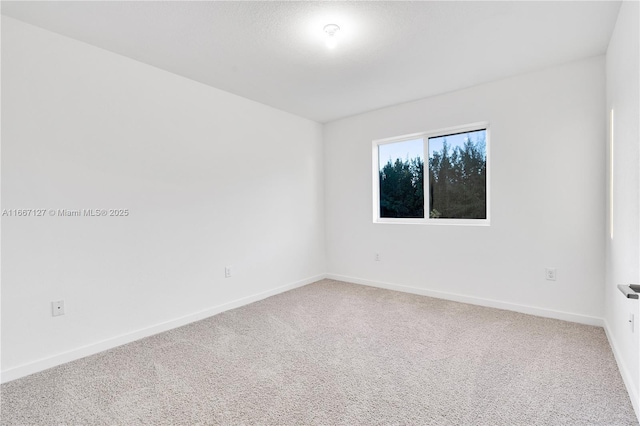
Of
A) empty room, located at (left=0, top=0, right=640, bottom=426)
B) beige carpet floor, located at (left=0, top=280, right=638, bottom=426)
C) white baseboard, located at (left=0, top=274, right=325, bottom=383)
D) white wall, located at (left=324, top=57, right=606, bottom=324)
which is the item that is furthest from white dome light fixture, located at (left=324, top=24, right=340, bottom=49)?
white baseboard, located at (left=0, top=274, right=325, bottom=383)

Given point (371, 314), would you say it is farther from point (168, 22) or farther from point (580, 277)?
point (168, 22)

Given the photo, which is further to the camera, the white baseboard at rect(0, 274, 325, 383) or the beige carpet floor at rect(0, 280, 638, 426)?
the white baseboard at rect(0, 274, 325, 383)

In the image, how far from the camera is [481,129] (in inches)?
135

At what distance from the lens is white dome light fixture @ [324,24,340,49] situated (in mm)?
2164

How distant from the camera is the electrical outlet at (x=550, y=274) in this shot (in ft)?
9.68

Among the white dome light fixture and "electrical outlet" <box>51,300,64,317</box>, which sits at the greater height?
the white dome light fixture

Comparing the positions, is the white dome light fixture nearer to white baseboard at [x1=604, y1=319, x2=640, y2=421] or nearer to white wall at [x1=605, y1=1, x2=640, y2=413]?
white wall at [x1=605, y1=1, x2=640, y2=413]

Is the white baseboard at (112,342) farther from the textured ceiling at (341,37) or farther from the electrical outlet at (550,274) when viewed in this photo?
the electrical outlet at (550,274)

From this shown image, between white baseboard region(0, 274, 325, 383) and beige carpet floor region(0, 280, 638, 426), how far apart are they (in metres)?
0.07

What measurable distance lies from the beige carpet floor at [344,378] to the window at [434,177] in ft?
4.16

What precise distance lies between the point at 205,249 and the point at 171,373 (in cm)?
133

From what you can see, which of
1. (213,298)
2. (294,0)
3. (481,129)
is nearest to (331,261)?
(213,298)

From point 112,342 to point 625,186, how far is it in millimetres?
3840

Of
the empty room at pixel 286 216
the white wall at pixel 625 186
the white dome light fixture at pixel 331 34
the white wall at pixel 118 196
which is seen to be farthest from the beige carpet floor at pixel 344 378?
the white dome light fixture at pixel 331 34
